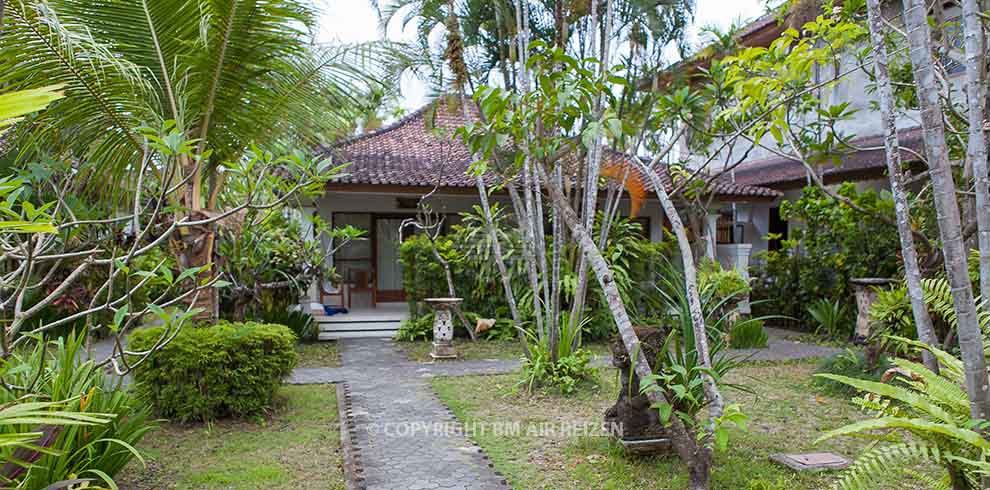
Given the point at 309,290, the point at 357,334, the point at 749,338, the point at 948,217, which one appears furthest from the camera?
the point at 357,334

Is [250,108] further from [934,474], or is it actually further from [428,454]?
[934,474]

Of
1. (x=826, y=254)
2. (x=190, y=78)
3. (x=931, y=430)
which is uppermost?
(x=190, y=78)

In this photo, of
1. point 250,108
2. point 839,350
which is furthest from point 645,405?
point 839,350

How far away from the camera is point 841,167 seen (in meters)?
12.5

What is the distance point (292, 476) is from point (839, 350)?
27.5 feet

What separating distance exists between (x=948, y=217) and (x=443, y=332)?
7318mm

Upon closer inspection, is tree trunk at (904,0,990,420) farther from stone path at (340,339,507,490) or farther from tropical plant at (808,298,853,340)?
tropical plant at (808,298,853,340)

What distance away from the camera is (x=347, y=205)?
1328 cm

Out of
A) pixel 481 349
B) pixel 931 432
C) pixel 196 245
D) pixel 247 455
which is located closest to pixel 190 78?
pixel 196 245

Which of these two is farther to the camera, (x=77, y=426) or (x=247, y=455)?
(x=247, y=455)

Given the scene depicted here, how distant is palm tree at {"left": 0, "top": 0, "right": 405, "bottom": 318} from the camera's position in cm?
432

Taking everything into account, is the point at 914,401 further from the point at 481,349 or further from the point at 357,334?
the point at 357,334

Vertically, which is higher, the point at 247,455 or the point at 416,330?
the point at 416,330

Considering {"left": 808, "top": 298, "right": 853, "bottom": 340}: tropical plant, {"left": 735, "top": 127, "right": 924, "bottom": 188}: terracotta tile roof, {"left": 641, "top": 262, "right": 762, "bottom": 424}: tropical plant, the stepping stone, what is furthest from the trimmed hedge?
{"left": 808, "top": 298, "right": 853, "bottom": 340}: tropical plant
